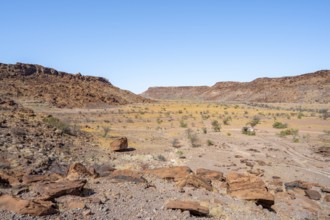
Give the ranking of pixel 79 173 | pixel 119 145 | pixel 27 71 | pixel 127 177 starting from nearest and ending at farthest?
pixel 79 173 → pixel 127 177 → pixel 119 145 → pixel 27 71

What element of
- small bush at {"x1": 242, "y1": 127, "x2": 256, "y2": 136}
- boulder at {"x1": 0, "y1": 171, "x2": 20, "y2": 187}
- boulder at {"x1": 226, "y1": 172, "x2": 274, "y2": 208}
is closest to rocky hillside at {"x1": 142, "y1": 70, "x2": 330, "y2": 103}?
small bush at {"x1": 242, "y1": 127, "x2": 256, "y2": 136}

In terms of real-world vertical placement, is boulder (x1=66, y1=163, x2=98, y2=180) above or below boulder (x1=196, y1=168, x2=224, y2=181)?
above

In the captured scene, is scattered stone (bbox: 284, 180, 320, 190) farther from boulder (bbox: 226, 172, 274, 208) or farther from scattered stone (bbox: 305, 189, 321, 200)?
boulder (bbox: 226, 172, 274, 208)

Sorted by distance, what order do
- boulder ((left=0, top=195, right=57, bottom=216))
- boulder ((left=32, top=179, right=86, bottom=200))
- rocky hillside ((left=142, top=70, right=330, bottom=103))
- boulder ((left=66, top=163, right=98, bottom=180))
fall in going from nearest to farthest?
boulder ((left=0, top=195, right=57, bottom=216)) < boulder ((left=32, top=179, right=86, bottom=200)) < boulder ((left=66, top=163, right=98, bottom=180)) < rocky hillside ((left=142, top=70, right=330, bottom=103))

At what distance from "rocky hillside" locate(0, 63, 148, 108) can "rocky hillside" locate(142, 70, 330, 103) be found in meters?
37.6

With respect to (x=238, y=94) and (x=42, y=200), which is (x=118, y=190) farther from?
(x=238, y=94)

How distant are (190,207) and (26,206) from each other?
136 inches

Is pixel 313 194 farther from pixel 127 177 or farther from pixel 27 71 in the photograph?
pixel 27 71

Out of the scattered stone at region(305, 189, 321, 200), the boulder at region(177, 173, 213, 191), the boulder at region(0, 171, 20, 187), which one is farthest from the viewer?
the scattered stone at region(305, 189, 321, 200)

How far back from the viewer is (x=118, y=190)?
30.5 feet

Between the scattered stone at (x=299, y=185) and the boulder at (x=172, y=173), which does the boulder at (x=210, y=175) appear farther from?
the scattered stone at (x=299, y=185)

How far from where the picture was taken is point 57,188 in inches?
327

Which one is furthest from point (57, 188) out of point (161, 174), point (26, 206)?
point (161, 174)

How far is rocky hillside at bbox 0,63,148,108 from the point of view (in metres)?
59.4
